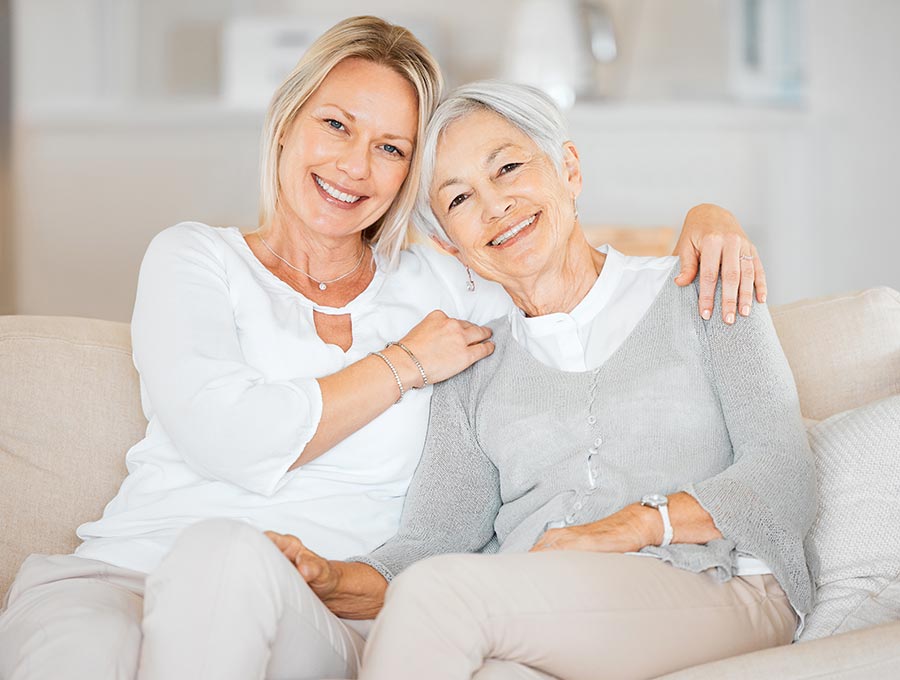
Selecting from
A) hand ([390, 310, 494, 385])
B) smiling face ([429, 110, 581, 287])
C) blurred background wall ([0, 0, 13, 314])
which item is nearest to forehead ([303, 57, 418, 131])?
smiling face ([429, 110, 581, 287])

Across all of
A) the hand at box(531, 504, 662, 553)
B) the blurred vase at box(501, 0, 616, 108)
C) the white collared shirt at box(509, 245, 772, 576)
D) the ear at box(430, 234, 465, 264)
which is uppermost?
the blurred vase at box(501, 0, 616, 108)

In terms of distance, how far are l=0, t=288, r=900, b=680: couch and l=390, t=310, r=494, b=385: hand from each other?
512mm

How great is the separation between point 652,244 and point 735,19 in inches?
38.9

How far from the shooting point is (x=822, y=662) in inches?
47.4

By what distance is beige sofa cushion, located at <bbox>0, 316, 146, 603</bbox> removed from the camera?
67.2 inches

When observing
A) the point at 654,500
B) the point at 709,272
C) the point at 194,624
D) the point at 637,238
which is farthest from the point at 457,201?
the point at 637,238

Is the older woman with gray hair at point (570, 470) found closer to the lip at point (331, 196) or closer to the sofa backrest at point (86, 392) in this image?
the lip at point (331, 196)

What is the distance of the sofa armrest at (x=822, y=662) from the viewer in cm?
119

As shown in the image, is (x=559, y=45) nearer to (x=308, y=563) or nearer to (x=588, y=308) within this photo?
(x=588, y=308)

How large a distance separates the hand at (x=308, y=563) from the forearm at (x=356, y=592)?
0.07 ft

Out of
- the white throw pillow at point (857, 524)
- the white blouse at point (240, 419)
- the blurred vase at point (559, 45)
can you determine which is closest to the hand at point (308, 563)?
the white blouse at point (240, 419)

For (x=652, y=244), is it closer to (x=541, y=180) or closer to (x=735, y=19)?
(x=735, y=19)

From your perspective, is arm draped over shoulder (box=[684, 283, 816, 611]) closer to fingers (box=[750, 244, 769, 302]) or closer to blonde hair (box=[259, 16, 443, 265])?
fingers (box=[750, 244, 769, 302])

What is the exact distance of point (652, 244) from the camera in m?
3.35
